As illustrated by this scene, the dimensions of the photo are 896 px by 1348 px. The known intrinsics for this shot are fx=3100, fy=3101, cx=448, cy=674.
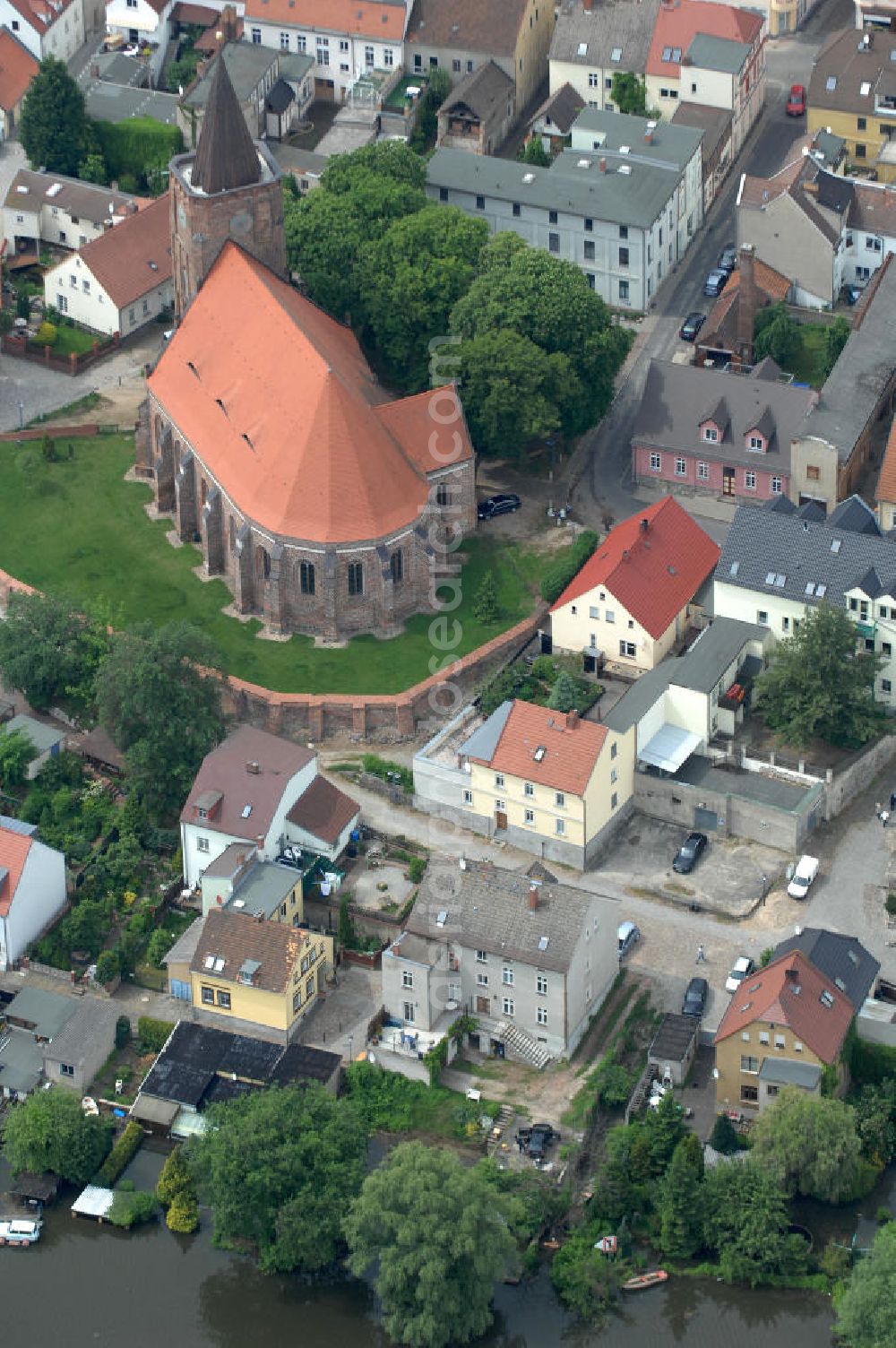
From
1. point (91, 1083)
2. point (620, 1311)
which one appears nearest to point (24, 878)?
point (91, 1083)

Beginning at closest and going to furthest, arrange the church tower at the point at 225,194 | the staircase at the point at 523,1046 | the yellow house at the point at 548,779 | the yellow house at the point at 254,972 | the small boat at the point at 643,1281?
1. the small boat at the point at 643,1281
2. the staircase at the point at 523,1046
3. the yellow house at the point at 254,972
4. the yellow house at the point at 548,779
5. the church tower at the point at 225,194

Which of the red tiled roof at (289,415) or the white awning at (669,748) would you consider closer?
the white awning at (669,748)

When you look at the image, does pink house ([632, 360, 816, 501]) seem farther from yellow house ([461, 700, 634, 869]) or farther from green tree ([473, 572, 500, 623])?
yellow house ([461, 700, 634, 869])

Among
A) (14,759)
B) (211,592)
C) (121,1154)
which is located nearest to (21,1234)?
(121,1154)

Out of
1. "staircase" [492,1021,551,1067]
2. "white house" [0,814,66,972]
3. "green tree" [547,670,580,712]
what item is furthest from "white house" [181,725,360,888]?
"staircase" [492,1021,551,1067]

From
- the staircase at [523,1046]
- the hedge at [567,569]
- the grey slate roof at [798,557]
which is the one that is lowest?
the staircase at [523,1046]

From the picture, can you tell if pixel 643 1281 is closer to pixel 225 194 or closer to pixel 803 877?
pixel 803 877

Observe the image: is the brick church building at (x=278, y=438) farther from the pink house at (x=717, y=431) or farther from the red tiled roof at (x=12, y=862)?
the red tiled roof at (x=12, y=862)

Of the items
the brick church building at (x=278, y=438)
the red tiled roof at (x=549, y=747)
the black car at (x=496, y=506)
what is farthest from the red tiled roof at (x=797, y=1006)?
the black car at (x=496, y=506)
